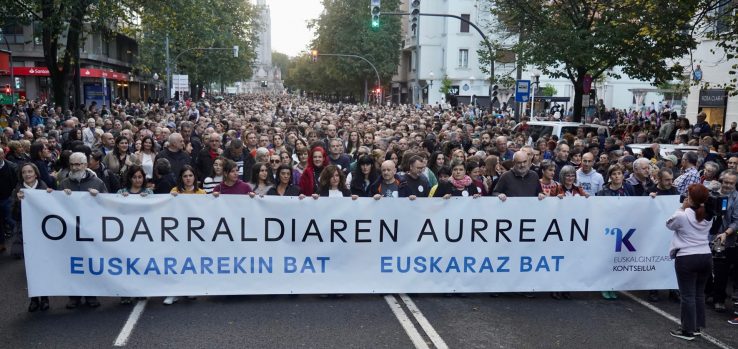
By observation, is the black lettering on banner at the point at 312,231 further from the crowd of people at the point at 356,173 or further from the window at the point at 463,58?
the window at the point at 463,58

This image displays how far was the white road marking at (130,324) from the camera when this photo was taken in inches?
254

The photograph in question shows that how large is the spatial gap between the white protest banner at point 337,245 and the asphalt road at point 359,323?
0.19 metres

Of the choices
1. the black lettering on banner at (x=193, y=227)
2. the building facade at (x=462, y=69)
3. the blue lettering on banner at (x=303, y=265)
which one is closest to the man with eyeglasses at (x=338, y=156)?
the blue lettering on banner at (x=303, y=265)

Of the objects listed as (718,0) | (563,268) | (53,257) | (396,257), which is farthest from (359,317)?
(718,0)

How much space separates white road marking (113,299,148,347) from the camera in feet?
21.2

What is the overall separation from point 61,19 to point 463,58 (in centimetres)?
4263

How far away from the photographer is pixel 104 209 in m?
7.34

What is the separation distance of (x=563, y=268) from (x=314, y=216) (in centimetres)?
284

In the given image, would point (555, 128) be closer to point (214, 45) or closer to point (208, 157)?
point (208, 157)

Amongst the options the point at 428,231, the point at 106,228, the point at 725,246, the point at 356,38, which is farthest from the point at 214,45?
the point at 725,246

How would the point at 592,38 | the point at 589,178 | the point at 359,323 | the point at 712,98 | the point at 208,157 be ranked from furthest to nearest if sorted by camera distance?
the point at 712,98 < the point at 592,38 < the point at 208,157 < the point at 589,178 < the point at 359,323

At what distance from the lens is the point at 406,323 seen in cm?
711

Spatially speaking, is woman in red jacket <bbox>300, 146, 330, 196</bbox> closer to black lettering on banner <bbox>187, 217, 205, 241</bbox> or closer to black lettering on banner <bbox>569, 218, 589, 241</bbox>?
black lettering on banner <bbox>187, 217, 205, 241</bbox>

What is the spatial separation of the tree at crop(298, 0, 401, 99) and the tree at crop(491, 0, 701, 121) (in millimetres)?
38733
